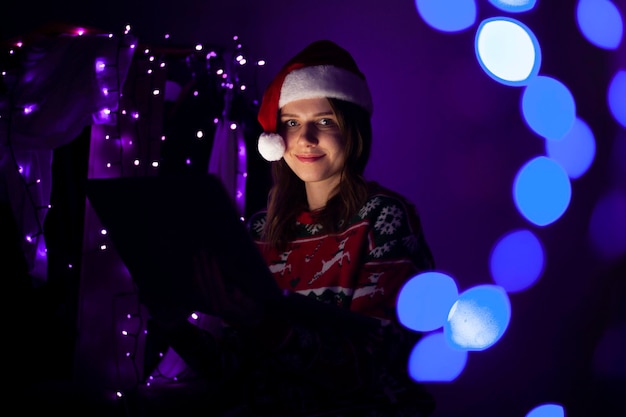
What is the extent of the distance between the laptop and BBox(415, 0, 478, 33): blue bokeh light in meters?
1.49

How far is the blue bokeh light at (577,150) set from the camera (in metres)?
2.24

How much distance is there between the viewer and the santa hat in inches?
68.6

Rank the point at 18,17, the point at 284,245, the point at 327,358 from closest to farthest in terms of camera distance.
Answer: the point at 327,358, the point at 284,245, the point at 18,17

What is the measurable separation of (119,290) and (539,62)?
166cm

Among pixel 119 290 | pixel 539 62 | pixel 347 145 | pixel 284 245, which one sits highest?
pixel 539 62

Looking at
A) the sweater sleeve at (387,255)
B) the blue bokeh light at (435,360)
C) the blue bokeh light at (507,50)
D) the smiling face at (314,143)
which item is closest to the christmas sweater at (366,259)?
the sweater sleeve at (387,255)

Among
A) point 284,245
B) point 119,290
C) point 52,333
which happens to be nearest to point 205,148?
point 119,290

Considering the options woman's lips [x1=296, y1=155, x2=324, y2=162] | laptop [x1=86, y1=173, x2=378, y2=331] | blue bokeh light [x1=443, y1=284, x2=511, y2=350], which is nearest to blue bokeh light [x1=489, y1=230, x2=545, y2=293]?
blue bokeh light [x1=443, y1=284, x2=511, y2=350]

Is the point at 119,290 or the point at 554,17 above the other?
the point at 554,17

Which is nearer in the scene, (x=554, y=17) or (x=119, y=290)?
(x=554, y=17)

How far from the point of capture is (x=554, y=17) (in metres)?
2.31

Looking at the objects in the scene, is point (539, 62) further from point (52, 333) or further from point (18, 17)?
point (18, 17)

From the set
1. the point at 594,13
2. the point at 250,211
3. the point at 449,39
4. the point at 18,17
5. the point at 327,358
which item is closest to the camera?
the point at 327,358

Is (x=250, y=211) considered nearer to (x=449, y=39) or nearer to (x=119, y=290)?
(x=119, y=290)
